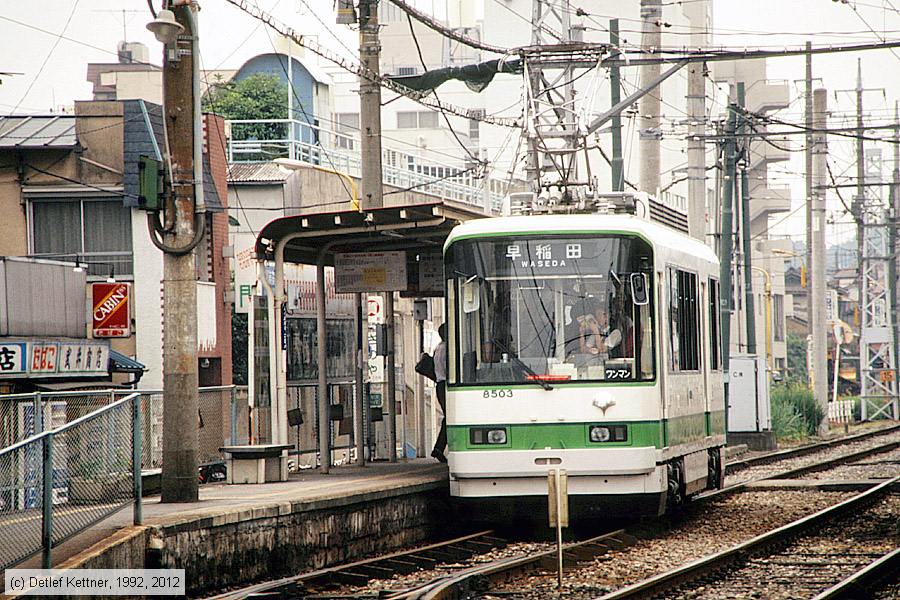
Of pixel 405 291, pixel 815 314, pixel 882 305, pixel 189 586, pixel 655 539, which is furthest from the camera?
pixel 882 305

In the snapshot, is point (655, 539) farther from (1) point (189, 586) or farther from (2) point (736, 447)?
(2) point (736, 447)

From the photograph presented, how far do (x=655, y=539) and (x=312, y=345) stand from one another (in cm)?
1242

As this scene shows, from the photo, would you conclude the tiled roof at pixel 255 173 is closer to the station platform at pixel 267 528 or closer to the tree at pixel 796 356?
the station platform at pixel 267 528

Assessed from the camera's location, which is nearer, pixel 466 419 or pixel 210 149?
pixel 466 419

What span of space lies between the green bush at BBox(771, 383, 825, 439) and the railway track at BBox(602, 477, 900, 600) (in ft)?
70.6

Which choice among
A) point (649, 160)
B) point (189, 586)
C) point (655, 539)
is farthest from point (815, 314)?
point (189, 586)

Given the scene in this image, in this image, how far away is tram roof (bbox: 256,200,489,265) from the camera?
1711cm

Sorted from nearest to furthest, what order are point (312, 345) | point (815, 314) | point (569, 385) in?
point (569, 385) → point (312, 345) → point (815, 314)

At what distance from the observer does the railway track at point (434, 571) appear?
11422mm

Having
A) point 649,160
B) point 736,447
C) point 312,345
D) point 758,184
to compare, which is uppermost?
point 758,184

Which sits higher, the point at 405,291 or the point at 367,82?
the point at 367,82

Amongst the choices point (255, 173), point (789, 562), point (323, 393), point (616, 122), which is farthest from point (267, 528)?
point (255, 173)

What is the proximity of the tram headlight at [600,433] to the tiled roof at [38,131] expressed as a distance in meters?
18.1

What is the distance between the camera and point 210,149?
33562 millimetres
